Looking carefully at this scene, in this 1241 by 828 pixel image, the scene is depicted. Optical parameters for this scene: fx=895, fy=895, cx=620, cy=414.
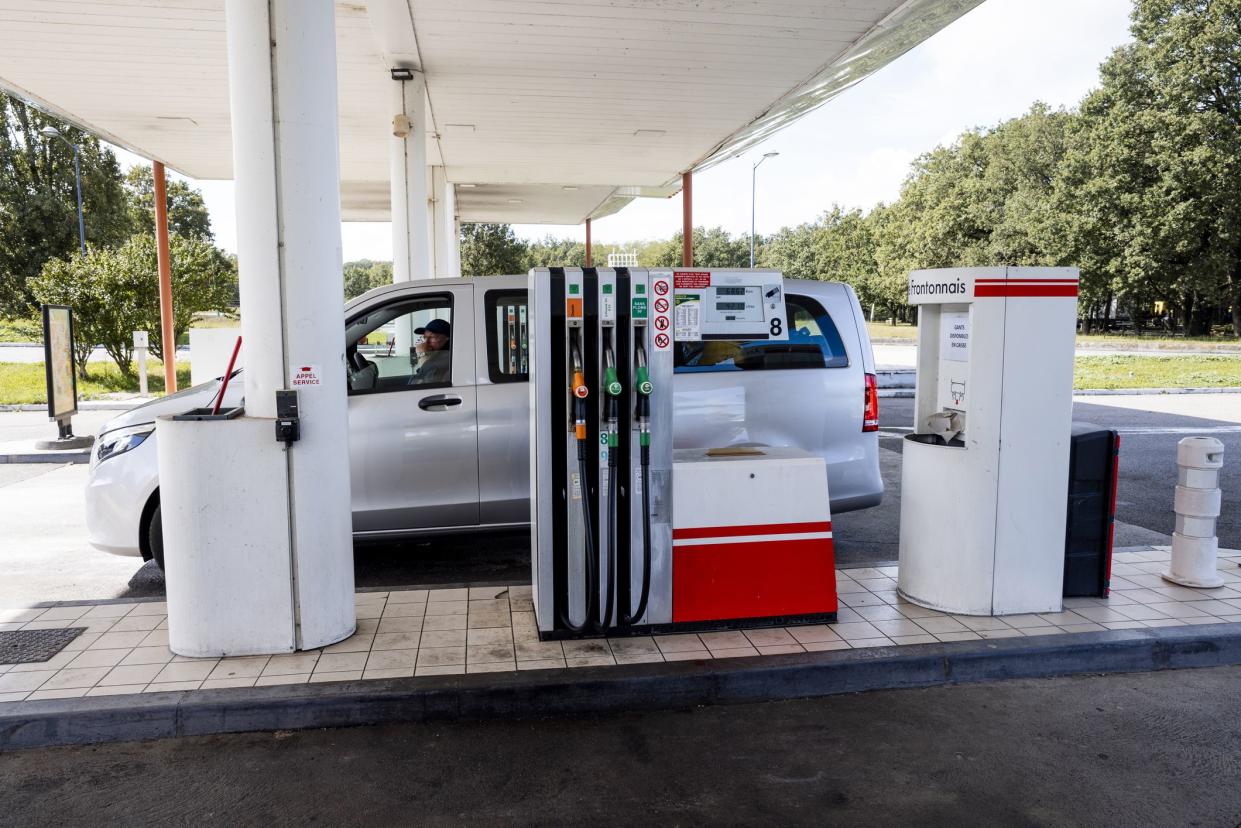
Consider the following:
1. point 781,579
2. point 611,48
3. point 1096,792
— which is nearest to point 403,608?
point 781,579

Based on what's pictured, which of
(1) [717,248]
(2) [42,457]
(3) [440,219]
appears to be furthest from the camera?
(1) [717,248]

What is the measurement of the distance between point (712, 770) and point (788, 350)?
3389 millimetres

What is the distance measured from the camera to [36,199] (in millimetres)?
37094

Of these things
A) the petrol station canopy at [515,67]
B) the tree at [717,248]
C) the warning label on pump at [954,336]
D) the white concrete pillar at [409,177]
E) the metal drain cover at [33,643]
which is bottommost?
the metal drain cover at [33,643]

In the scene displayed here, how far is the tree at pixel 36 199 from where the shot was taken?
36.8 m

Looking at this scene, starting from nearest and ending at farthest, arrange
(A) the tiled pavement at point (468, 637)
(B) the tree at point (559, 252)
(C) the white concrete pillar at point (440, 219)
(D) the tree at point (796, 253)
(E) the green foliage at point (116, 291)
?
(A) the tiled pavement at point (468, 637) → (E) the green foliage at point (116, 291) → (C) the white concrete pillar at point (440, 219) → (B) the tree at point (559, 252) → (D) the tree at point (796, 253)

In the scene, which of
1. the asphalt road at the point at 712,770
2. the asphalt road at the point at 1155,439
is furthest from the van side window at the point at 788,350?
the asphalt road at the point at 1155,439

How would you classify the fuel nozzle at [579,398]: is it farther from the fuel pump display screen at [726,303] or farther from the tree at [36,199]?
the tree at [36,199]

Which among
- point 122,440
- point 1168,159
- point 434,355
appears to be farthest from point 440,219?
point 1168,159

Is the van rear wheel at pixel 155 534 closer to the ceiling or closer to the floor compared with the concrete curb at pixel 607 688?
closer to the ceiling

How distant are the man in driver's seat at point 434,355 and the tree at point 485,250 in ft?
135

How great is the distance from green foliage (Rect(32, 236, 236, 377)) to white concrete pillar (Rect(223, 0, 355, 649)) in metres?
15.6

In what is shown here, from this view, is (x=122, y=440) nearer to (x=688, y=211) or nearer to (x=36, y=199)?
(x=688, y=211)

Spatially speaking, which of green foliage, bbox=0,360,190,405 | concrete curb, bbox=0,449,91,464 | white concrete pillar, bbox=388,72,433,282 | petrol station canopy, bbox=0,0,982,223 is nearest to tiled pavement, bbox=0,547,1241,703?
petrol station canopy, bbox=0,0,982,223
